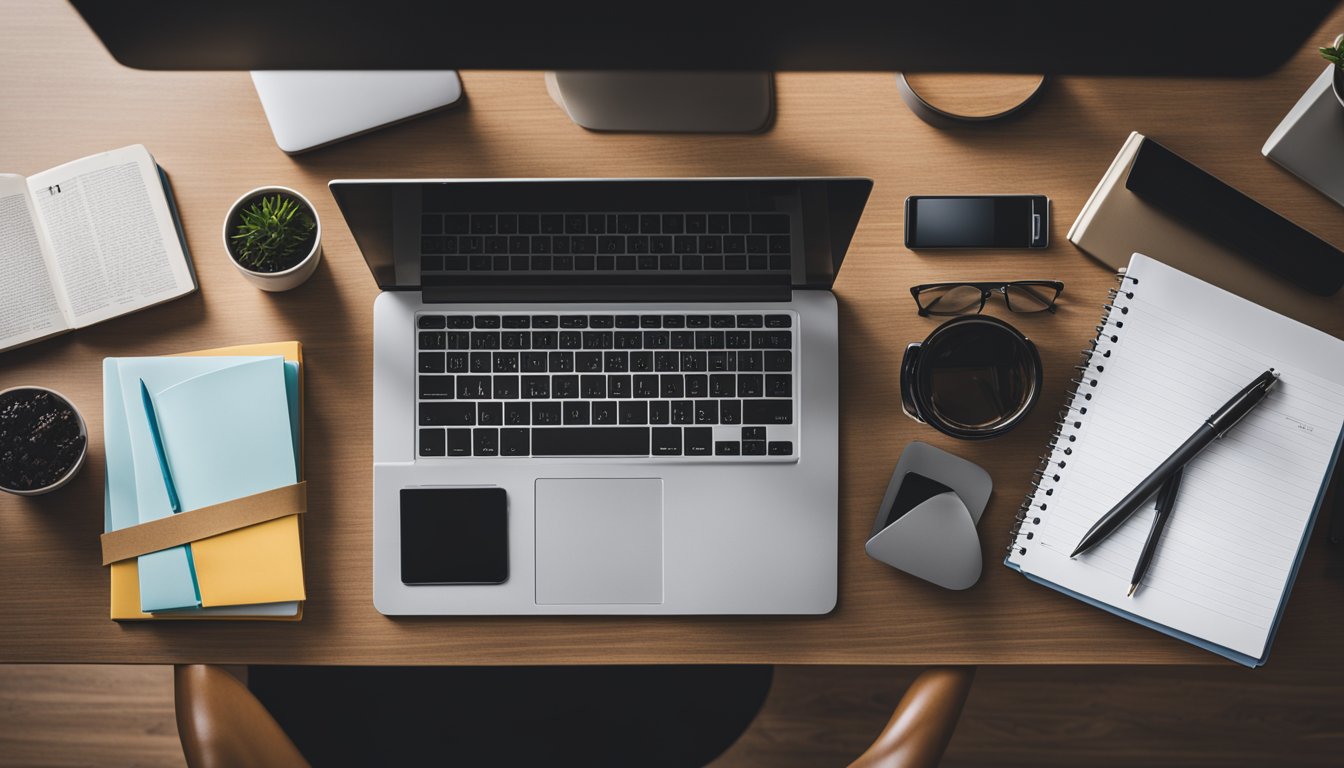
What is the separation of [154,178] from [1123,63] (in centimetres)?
94

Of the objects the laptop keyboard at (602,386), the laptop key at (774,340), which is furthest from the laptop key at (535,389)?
the laptop key at (774,340)

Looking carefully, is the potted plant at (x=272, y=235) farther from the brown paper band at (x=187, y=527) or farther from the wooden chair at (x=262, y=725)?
the wooden chair at (x=262, y=725)

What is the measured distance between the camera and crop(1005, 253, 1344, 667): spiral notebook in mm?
826

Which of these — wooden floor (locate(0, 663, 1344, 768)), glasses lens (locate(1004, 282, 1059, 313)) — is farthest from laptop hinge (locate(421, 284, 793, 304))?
wooden floor (locate(0, 663, 1344, 768))

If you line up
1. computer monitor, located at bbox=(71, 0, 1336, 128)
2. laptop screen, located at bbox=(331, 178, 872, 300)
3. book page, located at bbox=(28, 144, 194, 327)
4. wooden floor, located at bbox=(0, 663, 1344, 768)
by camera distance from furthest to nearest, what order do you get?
wooden floor, located at bbox=(0, 663, 1344, 768) → book page, located at bbox=(28, 144, 194, 327) → laptop screen, located at bbox=(331, 178, 872, 300) → computer monitor, located at bbox=(71, 0, 1336, 128)

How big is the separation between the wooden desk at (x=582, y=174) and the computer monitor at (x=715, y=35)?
0.31 m

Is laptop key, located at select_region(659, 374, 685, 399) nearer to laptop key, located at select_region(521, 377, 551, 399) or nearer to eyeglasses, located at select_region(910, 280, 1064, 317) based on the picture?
laptop key, located at select_region(521, 377, 551, 399)

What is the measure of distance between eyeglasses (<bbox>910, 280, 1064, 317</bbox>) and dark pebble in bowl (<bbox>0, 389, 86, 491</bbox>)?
2.94 feet

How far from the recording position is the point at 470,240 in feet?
2.71

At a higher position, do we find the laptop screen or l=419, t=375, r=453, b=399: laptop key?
the laptop screen

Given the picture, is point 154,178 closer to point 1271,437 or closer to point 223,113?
point 223,113

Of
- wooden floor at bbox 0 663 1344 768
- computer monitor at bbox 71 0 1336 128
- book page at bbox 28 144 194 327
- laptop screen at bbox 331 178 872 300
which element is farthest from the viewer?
wooden floor at bbox 0 663 1344 768

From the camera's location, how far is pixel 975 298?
2.92 feet

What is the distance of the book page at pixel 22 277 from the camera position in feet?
2.85
